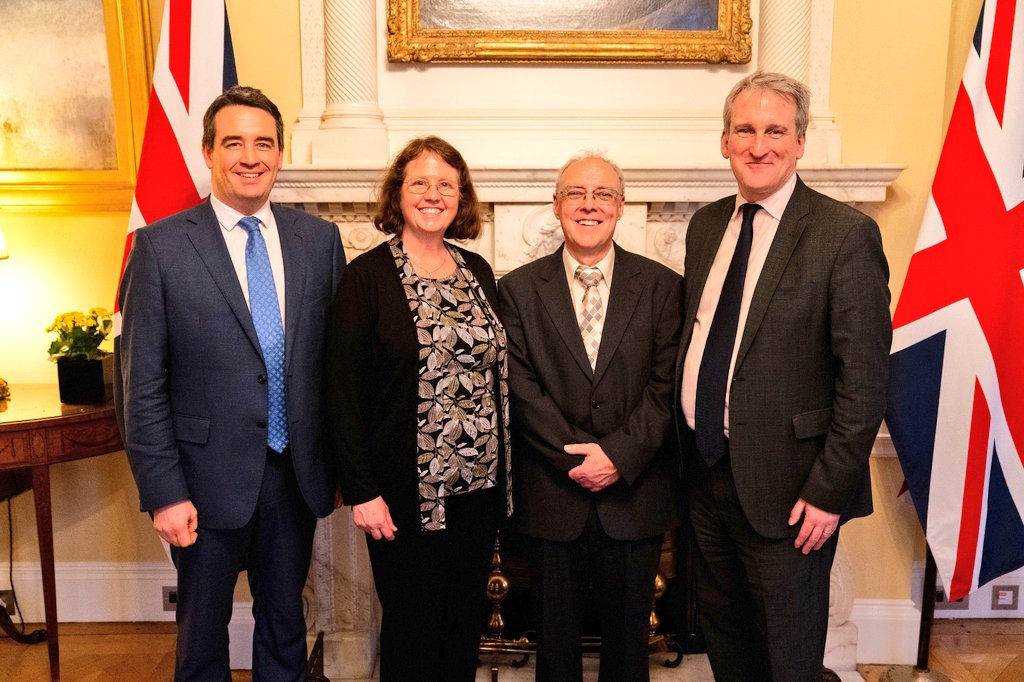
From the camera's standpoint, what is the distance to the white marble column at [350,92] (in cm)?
263

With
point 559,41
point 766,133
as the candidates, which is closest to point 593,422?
point 766,133

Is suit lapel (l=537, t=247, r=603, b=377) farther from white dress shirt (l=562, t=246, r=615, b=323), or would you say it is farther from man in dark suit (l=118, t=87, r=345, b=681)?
man in dark suit (l=118, t=87, r=345, b=681)

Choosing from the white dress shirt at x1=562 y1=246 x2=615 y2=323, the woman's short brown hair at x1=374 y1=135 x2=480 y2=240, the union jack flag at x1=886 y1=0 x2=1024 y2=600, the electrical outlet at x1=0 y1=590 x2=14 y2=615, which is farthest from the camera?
the electrical outlet at x1=0 y1=590 x2=14 y2=615

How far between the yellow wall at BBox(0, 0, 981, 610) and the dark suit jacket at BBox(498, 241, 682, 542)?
126cm

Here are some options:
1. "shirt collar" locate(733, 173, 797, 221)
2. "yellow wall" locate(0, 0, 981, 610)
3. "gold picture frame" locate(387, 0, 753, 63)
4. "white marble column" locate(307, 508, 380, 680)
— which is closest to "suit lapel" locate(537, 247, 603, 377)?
"shirt collar" locate(733, 173, 797, 221)

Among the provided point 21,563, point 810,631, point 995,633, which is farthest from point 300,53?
point 995,633

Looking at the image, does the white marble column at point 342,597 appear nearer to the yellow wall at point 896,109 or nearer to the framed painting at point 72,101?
the framed painting at point 72,101

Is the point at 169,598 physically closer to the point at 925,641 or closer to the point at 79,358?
the point at 79,358

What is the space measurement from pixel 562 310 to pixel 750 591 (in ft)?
2.75

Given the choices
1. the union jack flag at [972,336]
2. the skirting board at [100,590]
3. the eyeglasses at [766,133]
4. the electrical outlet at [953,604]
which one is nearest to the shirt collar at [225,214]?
the eyeglasses at [766,133]

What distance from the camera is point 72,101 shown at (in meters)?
2.80

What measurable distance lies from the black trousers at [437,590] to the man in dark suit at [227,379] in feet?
0.78

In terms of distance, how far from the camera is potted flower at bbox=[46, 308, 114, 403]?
253 cm

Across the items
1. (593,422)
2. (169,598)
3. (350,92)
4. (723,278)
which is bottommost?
(169,598)
